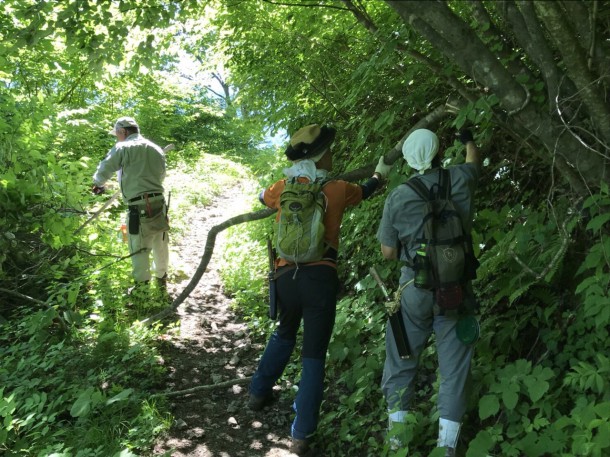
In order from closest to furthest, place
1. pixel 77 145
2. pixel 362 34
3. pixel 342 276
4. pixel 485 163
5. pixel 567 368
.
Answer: pixel 567 368, pixel 485 163, pixel 362 34, pixel 342 276, pixel 77 145

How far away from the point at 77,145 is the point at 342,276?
6870 mm

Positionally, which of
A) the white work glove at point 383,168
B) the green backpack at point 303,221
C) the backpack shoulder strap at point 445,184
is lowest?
the backpack shoulder strap at point 445,184

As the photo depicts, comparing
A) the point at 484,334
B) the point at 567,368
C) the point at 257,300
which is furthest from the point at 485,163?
the point at 257,300

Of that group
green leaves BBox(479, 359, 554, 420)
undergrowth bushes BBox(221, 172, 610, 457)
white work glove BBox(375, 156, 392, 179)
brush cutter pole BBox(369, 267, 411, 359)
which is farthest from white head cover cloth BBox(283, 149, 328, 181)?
green leaves BBox(479, 359, 554, 420)

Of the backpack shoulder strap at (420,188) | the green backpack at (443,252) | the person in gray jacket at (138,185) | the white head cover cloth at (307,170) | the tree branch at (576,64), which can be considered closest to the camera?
the tree branch at (576,64)

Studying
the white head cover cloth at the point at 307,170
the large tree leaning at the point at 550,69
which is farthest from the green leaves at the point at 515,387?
the white head cover cloth at the point at 307,170

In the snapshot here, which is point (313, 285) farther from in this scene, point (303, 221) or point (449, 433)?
point (449, 433)

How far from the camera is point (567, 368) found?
3223mm

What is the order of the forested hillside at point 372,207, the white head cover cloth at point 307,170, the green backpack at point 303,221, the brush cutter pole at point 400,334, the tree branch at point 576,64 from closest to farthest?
the tree branch at point 576,64, the forested hillside at point 372,207, the brush cutter pole at point 400,334, the green backpack at point 303,221, the white head cover cloth at point 307,170

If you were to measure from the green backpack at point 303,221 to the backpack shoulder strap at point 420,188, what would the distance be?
2.50ft

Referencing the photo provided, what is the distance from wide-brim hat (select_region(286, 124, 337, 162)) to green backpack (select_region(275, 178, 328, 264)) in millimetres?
250

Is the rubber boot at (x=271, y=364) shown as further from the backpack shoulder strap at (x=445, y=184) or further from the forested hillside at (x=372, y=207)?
the backpack shoulder strap at (x=445, y=184)

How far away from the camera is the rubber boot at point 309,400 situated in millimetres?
3604

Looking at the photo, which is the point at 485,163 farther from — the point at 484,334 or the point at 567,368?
the point at 567,368
